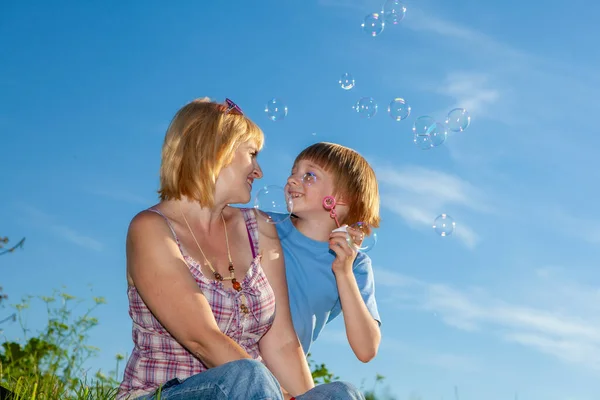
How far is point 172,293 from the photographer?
3.14m

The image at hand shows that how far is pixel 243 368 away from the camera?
2.70 metres

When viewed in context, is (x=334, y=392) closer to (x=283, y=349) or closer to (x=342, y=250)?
(x=283, y=349)

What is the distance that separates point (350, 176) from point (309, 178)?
0.25m

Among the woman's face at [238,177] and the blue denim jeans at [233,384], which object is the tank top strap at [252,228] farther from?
the blue denim jeans at [233,384]

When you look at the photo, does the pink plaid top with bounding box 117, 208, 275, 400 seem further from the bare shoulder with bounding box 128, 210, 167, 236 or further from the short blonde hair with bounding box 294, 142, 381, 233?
the short blonde hair with bounding box 294, 142, 381, 233

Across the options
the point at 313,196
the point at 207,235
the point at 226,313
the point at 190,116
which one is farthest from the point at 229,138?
the point at 313,196

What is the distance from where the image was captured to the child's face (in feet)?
14.5

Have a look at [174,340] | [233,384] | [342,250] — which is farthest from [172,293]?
[342,250]

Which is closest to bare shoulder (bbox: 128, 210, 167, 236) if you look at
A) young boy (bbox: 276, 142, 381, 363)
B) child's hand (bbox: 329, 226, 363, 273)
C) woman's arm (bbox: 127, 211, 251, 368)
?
woman's arm (bbox: 127, 211, 251, 368)

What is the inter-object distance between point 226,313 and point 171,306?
30cm

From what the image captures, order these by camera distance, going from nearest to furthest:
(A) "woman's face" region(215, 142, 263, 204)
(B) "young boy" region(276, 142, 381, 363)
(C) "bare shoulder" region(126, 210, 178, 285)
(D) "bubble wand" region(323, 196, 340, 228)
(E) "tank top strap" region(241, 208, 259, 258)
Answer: (C) "bare shoulder" region(126, 210, 178, 285), (A) "woman's face" region(215, 142, 263, 204), (E) "tank top strap" region(241, 208, 259, 258), (B) "young boy" region(276, 142, 381, 363), (D) "bubble wand" region(323, 196, 340, 228)

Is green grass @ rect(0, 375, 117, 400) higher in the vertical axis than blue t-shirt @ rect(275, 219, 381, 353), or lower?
lower

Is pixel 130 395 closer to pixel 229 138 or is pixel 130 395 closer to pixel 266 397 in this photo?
pixel 266 397

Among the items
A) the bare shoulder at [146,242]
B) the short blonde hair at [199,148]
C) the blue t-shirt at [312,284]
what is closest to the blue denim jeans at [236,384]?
the bare shoulder at [146,242]
